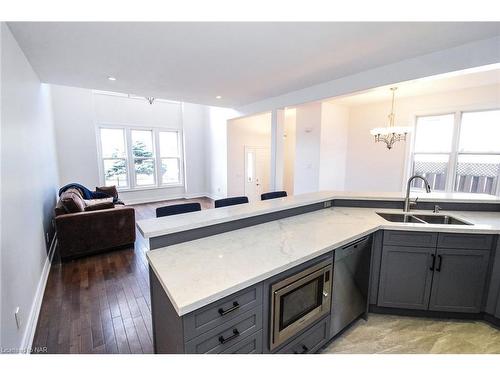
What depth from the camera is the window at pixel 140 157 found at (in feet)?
21.7

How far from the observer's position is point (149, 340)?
1.90 metres

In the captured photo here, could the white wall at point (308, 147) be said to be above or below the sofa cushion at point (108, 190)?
above

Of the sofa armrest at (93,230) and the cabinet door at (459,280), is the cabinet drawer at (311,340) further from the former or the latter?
the sofa armrest at (93,230)

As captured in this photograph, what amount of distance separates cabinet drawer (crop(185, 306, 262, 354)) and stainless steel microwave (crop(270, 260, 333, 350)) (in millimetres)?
124

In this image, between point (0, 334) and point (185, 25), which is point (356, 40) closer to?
point (185, 25)

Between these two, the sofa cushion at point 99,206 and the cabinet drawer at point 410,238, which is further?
the sofa cushion at point 99,206

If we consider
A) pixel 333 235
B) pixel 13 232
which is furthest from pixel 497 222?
pixel 13 232

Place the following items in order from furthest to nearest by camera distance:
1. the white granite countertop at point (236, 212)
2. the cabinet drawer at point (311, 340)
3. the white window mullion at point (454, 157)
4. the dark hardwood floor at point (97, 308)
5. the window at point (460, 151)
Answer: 1. the white window mullion at point (454, 157)
2. the window at point (460, 151)
3. the dark hardwood floor at point (97, 308)
4. the white granite countertop at point (236, 212)
5. the cabinet drawer at point (311, 340)

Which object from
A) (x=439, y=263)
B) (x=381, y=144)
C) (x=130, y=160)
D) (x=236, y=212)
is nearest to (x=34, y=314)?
(x=236, y=212)

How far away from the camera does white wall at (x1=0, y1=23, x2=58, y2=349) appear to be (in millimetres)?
1594

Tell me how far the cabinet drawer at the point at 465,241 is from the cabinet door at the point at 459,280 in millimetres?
38

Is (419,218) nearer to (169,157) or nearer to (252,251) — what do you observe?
(252,251)

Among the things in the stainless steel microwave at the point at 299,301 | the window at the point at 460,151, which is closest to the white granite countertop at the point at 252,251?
the stainless steel microwave at the point at 299,301
